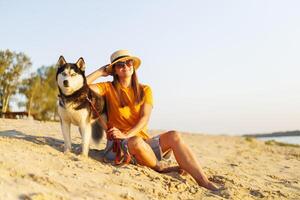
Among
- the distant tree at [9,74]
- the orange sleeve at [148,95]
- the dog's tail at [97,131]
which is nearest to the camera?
the orange sleeve at [148,95]

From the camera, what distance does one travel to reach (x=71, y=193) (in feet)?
10.9

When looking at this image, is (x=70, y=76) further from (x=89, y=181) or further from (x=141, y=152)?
(x=89, y=181)

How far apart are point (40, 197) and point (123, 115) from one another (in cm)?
220

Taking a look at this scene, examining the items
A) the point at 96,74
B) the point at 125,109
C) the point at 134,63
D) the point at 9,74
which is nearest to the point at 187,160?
the point at 125,109

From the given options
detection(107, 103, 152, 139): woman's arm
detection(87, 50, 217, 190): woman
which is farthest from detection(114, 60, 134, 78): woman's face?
detection(107, 103, 152, 139): woman's arm

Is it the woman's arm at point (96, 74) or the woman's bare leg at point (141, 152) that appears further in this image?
the woman's arm at point (96, 74)

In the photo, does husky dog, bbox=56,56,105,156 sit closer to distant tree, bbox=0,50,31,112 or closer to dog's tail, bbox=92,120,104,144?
dog's tail, bbox=92,120,104,144

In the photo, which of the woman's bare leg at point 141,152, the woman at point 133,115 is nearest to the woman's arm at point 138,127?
the woman at point 133,115

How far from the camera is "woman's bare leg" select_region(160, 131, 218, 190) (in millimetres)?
4664

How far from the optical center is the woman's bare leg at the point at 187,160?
4.66 m

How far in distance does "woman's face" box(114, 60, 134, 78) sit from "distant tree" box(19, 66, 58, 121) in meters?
20.5

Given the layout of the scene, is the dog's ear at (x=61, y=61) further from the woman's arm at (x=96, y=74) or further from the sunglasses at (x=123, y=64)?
the sunglasses at (x=123, y=64)

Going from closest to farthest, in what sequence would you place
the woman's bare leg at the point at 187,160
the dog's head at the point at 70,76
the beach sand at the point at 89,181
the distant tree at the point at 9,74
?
the beach sand at the point at 89,181, the dog's head at the point at 70,76, the woman's bare leg at the point at 187,160, the distant tree at the point at 9,74

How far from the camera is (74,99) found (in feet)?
15.3
